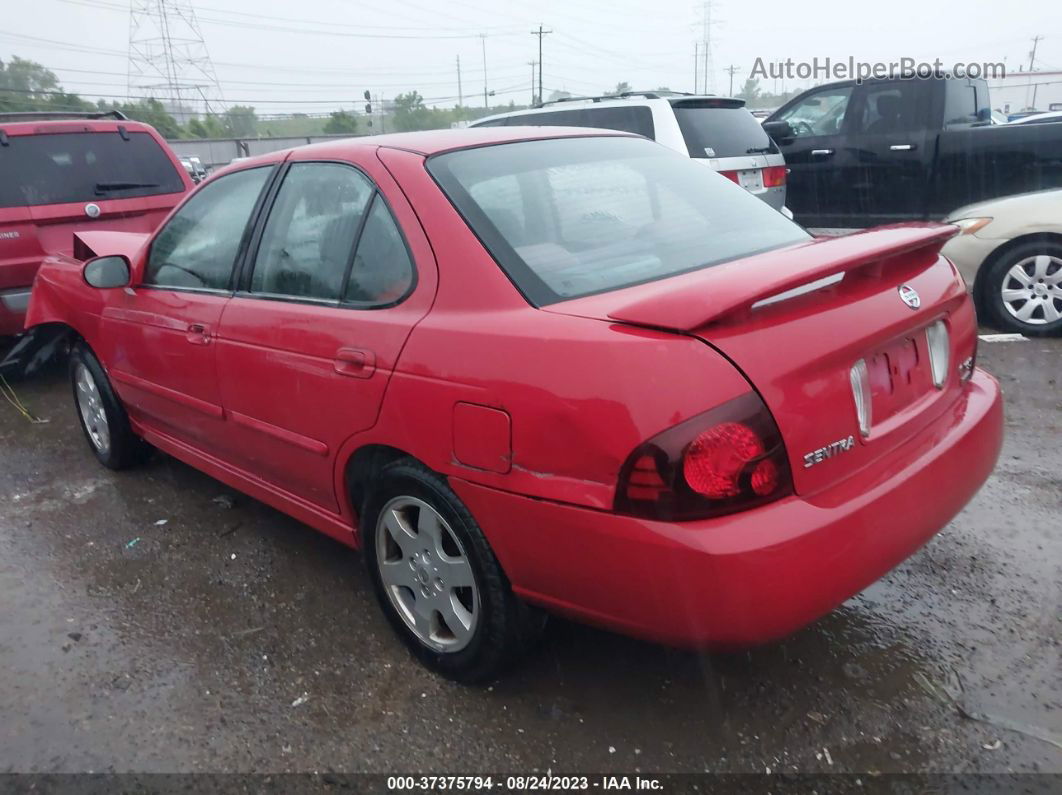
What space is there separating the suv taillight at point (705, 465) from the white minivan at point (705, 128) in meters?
5.53

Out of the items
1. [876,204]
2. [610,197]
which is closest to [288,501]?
[610,197]

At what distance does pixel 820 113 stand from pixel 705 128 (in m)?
2.39

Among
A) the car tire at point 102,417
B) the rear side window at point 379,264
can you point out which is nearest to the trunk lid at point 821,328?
the rear side window at point 379,264

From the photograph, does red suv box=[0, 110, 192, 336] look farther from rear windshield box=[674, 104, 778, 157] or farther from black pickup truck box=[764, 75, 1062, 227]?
black pickup truck box=[764, 75, 1062, 227]

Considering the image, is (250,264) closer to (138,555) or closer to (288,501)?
(288,501)

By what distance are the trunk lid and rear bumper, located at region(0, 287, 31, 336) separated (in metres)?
5.22

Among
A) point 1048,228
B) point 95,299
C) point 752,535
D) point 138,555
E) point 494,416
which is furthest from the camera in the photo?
point 1048,228

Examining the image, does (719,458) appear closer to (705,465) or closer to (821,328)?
(705,465)

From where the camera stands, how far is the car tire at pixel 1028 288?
578 cm

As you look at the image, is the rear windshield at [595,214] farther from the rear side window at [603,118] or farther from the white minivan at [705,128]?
the white minivan at [705,128]

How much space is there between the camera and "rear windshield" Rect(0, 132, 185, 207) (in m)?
5.98

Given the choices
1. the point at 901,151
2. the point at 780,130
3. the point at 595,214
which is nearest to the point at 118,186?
the point at 595,214

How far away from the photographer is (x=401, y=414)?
2385 millimetres

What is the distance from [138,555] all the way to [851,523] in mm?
2915
